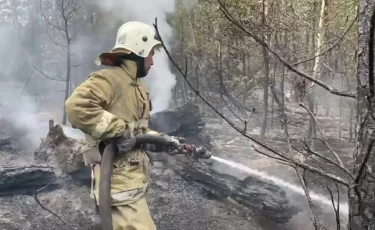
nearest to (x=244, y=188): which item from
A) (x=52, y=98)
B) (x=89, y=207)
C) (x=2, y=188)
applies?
(x=89, y=207)

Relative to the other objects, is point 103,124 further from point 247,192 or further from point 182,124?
point 182,124

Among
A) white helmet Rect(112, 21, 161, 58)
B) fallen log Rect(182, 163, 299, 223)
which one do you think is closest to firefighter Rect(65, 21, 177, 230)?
white helmet Rect(112, 21, 161, 58)

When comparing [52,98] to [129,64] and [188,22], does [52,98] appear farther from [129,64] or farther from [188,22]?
[129,64]

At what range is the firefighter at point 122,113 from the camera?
2.82 meters

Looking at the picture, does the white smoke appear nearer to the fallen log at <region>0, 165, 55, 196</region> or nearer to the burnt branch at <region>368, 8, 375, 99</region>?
the fallen log at <region>0, 165, 55, 196</region>

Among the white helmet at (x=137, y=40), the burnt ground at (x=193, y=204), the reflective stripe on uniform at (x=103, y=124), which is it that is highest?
the white helmet at (x=137, y=40)

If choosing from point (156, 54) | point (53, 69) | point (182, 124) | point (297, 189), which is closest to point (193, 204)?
point (297, 189)

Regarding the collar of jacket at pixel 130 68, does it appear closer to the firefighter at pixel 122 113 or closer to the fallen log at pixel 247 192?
the firefighter at pixel 122 113

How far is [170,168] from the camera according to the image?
7.49 meters

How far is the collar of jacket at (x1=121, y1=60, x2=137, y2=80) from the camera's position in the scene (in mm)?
3171

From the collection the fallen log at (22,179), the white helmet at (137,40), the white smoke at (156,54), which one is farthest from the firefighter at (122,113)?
the white smoke at (156,54)

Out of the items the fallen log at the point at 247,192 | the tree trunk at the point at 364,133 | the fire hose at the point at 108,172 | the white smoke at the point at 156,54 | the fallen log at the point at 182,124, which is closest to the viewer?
the tree trunk at the point at 364,133

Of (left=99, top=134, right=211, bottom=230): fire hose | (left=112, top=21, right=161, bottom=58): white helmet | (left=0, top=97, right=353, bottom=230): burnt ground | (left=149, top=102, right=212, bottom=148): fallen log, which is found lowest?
(left=0, top=97, right=353, bottom=230): burnt ground

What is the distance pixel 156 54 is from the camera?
16.6 m
